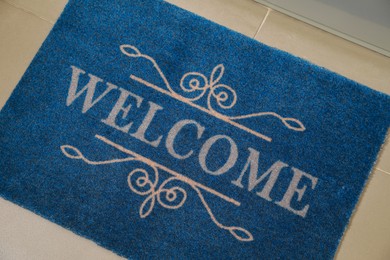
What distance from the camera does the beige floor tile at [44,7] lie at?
54.6 inches

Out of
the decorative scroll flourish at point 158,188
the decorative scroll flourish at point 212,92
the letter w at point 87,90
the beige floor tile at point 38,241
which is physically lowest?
the beige floor tile at point 38,241

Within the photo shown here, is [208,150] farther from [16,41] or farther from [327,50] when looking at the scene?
[16,41]

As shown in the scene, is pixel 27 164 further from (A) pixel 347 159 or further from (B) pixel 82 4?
(A) pixel 347 159

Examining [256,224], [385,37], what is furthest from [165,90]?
[385,37]

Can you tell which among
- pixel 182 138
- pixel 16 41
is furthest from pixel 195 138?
pixel 16 41

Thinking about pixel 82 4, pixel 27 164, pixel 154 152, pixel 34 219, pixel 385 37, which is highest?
pixel 385 37

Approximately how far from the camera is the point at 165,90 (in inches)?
51.4

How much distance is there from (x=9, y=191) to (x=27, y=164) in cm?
11

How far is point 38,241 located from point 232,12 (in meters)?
1.15

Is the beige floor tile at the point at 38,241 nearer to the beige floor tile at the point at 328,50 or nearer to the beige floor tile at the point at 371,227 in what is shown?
the beige floor tile at the point at 371,227

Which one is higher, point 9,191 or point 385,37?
point 385,37

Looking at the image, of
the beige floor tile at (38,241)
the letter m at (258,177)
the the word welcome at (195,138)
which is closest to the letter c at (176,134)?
the the word welcome at (195,138)

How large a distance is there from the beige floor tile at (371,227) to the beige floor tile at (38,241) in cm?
84

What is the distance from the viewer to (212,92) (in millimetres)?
1308
